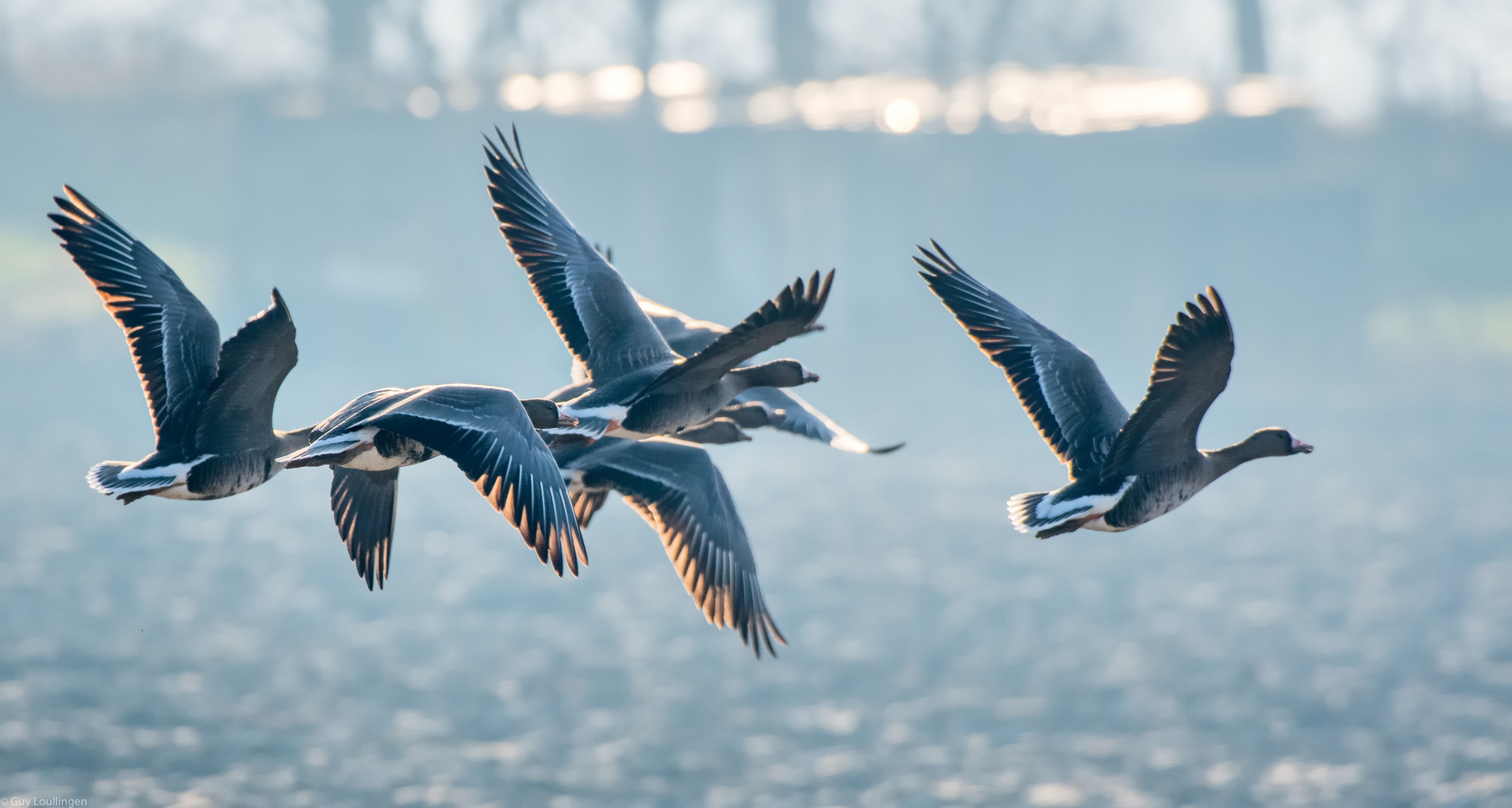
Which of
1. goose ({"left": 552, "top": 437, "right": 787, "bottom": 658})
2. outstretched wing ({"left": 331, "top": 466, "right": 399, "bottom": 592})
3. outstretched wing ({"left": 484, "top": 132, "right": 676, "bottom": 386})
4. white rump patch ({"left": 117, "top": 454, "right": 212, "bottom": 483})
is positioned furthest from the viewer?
goose ({"left": 552, "top": 437, "right": 787, "bottom": 658})

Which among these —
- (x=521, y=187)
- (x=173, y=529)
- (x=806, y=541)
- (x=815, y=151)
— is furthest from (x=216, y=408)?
(x=815, y=151)

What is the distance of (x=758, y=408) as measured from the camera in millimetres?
16516

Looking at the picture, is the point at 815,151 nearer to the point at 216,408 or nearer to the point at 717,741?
the point at 717,741

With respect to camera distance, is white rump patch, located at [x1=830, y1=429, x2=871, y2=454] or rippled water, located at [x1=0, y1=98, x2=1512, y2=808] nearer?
white rump patch, located at [x1=830, y1=429, x2=871, y2=454]

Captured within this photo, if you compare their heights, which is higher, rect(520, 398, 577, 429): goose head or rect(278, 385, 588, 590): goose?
rect(520, 398, 577, 429): goose head

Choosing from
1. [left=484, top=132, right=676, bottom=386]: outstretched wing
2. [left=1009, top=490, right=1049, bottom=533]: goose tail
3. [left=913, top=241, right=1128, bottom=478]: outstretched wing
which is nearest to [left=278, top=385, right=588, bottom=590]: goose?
[left=484, top=132, right=676, bottom=386]: outstretched wing

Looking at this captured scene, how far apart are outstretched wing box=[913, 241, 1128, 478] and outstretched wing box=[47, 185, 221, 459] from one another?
20.7ft

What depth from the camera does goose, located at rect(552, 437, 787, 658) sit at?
15312 mm

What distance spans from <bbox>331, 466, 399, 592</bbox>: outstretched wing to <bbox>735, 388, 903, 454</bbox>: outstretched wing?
15.9 ft

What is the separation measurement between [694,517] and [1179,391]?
582cm

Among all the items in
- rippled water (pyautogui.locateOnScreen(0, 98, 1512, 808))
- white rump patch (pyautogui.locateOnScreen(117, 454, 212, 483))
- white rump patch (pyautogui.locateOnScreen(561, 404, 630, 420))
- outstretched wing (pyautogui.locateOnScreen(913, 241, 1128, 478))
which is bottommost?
white rump patch (pyautogui.locateOnScreen(117, 454, 212, 483))

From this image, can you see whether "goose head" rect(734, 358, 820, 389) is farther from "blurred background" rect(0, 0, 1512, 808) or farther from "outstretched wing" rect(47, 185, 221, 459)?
"blurred background" rect(0, 0, 1512, 808)

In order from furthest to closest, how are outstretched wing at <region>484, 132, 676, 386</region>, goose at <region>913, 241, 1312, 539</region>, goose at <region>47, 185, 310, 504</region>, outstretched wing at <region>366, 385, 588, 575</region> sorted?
outstretched wing at <region>484, 132, 676, 386</region>, goose at <region>47, 185, 310, 504</region>, goose at <region>913, 241, 1312, 539</region>, outstretched wing at <region>366, 385, 588, 575</region>

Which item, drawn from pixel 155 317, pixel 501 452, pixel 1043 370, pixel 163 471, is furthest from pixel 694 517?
pixel 155 317
